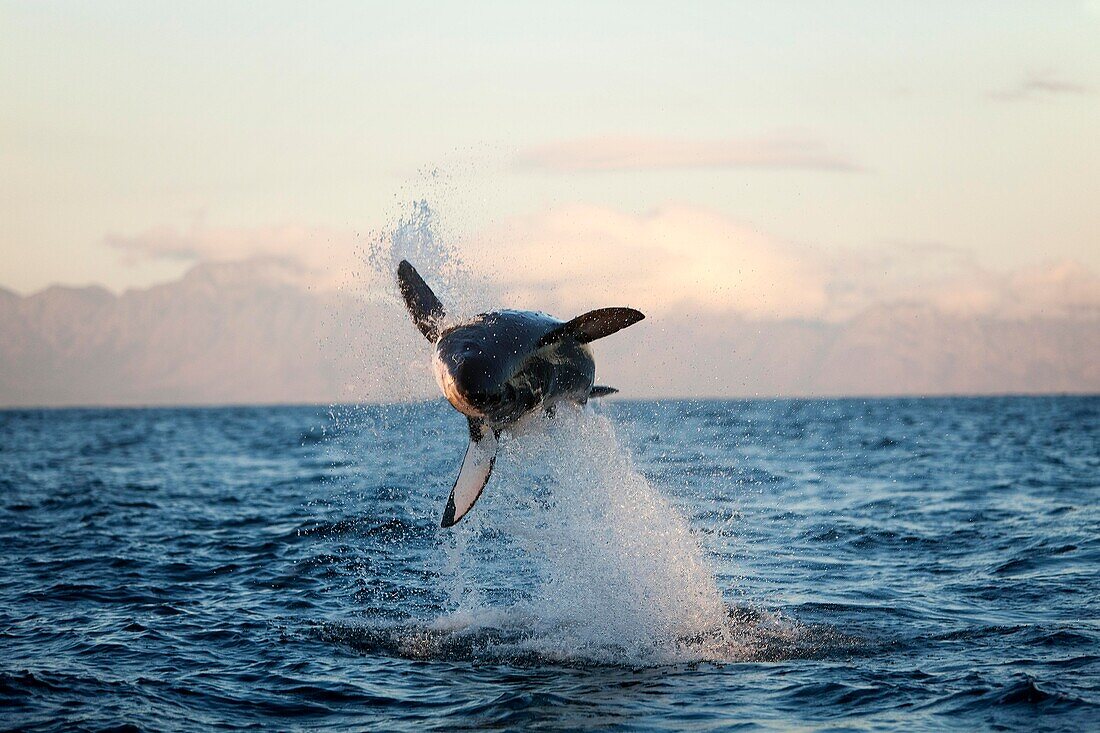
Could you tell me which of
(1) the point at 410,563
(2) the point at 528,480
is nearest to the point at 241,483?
(2) the point at 528,480

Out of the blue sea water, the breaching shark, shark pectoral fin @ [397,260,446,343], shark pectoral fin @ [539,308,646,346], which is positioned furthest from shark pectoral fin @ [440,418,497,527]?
the blue sea water

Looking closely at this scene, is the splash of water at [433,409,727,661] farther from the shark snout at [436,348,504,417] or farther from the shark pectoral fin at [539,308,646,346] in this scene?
the shark snout at [436,348,504,417]

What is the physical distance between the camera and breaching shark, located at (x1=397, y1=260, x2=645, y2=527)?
11117 millimetres

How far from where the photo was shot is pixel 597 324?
11.9 meters

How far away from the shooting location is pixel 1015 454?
165ft

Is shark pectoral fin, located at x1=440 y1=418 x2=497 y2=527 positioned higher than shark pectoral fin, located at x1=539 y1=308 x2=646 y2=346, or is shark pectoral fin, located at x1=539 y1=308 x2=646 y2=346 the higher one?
shark pectoral fin, located at x1=539 y1=308 x2=646 y2=346

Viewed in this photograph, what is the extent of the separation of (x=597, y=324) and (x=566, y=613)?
203 inches

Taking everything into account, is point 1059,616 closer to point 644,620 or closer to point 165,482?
point 644,620

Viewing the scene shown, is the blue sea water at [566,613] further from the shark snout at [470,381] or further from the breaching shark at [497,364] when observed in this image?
the shark snout at [470,381]

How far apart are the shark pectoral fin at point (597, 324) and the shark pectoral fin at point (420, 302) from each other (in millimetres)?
1490

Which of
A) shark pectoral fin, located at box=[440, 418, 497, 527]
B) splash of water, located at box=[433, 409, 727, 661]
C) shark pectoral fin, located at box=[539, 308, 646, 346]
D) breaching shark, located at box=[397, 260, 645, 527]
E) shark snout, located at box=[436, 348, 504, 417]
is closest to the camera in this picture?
shark snout, located at box=[436, 348, 504, 417]

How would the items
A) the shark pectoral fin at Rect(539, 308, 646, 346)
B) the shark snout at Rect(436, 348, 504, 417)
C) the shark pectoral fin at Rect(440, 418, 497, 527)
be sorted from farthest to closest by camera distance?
the shark pectoral fin at Rect(440, 418, 497, 527), the shark pectoral fin at Rect(539, 308, 646, 346), the shark snout at Rect(436, 348, 504, 417)

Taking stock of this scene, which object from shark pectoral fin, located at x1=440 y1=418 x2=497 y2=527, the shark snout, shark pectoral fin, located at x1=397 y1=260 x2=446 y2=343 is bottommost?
shark pectoral fin, located at x1=440 y1=418 x2=497 y2=527

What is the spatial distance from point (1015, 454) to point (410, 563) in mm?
37287
